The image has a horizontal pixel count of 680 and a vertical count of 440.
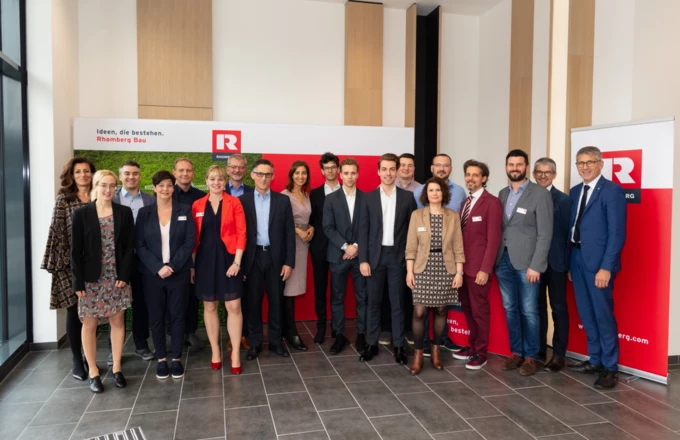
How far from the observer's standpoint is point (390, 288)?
4164 mm

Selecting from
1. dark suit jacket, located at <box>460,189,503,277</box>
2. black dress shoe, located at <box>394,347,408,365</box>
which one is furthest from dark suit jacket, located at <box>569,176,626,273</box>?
black dress shoe, located at <box>394,347,408,365</box>

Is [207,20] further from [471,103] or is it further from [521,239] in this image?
[521,239]

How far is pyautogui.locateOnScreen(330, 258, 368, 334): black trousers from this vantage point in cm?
431

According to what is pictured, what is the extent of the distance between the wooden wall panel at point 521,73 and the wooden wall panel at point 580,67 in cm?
108

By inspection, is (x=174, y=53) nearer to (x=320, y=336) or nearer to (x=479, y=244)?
(x=320, y=336)

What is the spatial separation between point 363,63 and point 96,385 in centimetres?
483

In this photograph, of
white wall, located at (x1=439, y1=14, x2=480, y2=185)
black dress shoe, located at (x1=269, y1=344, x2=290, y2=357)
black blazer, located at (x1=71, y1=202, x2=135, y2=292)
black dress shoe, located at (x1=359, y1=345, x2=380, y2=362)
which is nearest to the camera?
black blazer, located at (x1=71, y1=202, x2=135, y2=292)

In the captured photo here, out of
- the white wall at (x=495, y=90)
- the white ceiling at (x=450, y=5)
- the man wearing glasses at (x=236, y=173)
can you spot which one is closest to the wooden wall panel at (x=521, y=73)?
the white wall at (x=495, y=90)

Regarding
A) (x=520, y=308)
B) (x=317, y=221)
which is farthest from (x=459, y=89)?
(x=520, y=308)

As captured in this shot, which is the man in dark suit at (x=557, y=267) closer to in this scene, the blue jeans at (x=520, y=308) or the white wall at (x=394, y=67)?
the blue jeans at (x=520, y=308)

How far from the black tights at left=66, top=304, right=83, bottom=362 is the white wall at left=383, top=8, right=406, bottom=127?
14.3 ft

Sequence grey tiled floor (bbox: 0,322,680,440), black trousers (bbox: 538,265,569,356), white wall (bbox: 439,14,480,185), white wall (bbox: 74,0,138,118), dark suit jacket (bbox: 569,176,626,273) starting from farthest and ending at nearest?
1. white wall (bbox: 439,14,480,185)
2. white wall (bbox: 74,0,138,118)
3. black trousers (bbox: 538,265,569,356)
4. dark suit jacket (bbox: 569,176,626,273)
5. grey tiled floor (bbox: 0,322,680,440)

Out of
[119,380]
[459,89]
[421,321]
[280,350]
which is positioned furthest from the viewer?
[459,89]

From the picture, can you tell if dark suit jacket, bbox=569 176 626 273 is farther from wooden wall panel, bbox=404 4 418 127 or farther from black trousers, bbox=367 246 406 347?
wooden wall panel, bbox=404 4 418 127
